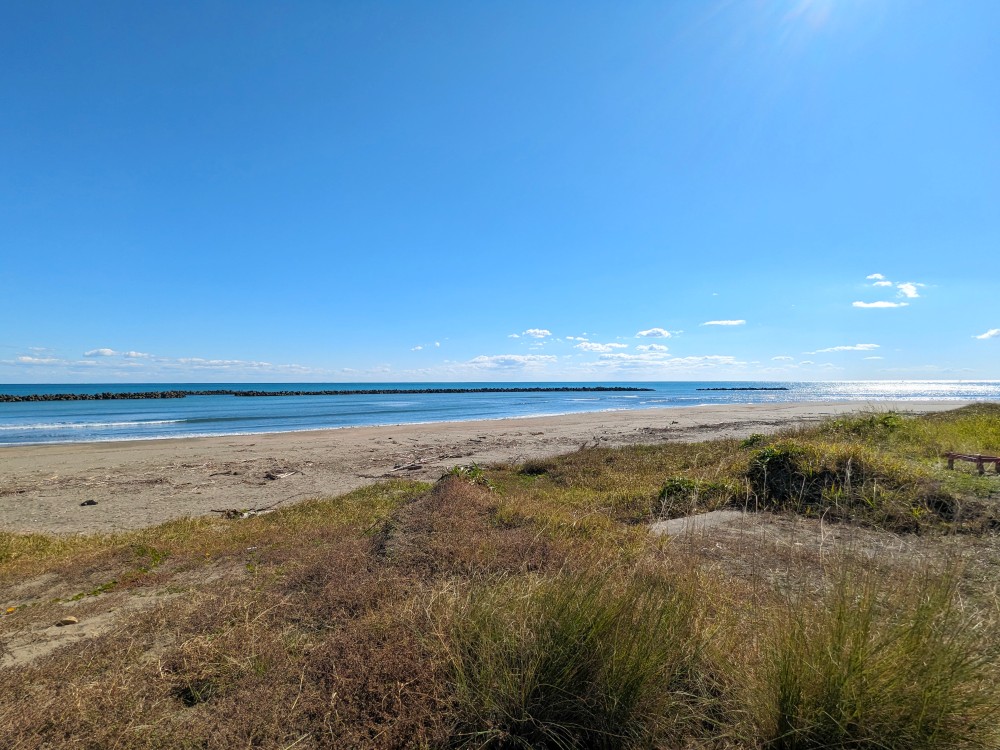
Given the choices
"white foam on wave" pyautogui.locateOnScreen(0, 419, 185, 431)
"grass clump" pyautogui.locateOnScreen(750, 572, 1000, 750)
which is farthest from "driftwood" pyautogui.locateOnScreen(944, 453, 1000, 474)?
"white foam on wave" pyautogui.locateOnScreen(0, 419, 185, 431)

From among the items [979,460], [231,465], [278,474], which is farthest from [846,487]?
[231,465]

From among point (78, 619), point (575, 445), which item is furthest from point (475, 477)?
point (575, 445)

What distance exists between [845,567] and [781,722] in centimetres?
92

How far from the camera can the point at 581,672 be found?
2.51m

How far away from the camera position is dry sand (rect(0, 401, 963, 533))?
11.5 m

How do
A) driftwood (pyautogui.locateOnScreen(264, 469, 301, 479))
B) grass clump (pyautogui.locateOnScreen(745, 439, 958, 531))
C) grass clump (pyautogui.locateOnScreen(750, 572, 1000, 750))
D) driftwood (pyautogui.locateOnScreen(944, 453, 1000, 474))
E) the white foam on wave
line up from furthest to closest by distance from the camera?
the white foam on wave
driftwood (pyautogui.locateOnScreen(264, 469, 301, 479))
driftwood (pyautogui.locateOnScreen(944, 453, 1000, 474))
grass clump (pyautogui.locateOnScreen(745, 439, 958, 531))
grass clump (pyautogui.locateOnScreen(750, 572, 1000, 750))

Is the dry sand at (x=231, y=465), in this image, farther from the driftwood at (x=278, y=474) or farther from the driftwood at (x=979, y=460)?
the driftwood at (x=979, y=460)

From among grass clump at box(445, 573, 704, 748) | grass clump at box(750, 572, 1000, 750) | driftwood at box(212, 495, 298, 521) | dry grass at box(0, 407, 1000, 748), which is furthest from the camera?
driftwood at box(212, 495, 298, 521)

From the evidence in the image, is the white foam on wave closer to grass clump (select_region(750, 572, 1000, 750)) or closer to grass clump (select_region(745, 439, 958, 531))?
grass clump (select_region(745, 439, 958, 531))

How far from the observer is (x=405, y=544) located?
4.98 meters

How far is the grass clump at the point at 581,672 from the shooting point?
2.36 meters

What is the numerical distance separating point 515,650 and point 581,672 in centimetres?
37

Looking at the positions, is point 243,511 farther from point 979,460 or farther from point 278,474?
point 979,460

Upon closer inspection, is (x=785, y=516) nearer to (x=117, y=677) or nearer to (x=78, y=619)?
(x=117, y=677)
